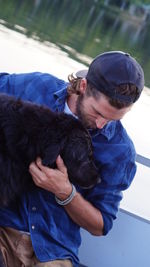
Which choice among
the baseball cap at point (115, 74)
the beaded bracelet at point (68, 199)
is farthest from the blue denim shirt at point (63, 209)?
the baseball cap at point (115, 74)

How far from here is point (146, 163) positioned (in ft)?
13.4

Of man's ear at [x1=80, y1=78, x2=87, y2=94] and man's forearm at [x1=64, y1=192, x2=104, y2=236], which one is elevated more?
man's ear at [x1=80, y1=78, x2=87, y2=94]

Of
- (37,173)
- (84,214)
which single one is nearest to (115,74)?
(37,173)

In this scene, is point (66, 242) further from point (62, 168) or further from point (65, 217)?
point (62, 168)

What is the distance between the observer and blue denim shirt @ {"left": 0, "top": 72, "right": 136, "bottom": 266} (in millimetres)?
3219

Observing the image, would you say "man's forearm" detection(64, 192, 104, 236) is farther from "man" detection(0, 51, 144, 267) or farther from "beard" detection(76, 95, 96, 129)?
"beard" detection(76, 95, 96, 129)

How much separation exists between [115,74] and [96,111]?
0.23m

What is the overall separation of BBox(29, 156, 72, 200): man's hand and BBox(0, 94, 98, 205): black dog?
0.03 m

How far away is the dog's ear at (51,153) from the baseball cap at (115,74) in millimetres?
410

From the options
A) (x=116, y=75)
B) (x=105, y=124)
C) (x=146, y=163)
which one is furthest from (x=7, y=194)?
(x=146, y=163)

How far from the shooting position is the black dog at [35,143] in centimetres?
305

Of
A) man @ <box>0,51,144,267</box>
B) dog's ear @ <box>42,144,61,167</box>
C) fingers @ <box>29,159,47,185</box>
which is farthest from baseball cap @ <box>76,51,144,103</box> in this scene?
fingers @ <box>29,159,47,185</box>

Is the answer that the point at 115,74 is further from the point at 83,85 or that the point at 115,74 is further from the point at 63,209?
the point at 63,209

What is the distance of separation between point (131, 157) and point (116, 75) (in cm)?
50
